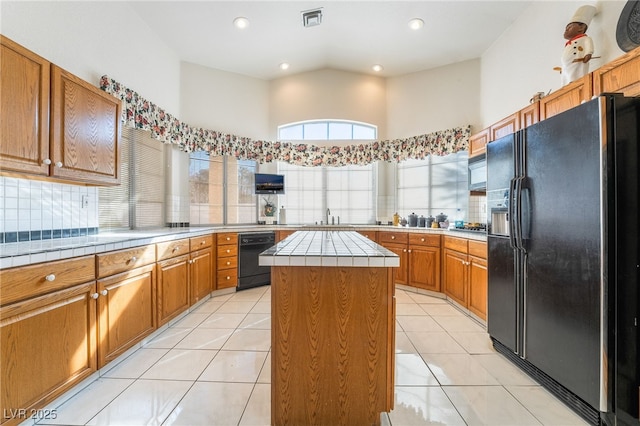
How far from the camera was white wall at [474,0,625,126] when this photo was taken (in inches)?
84.0

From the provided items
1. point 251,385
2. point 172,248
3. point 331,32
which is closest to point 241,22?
point 331,32

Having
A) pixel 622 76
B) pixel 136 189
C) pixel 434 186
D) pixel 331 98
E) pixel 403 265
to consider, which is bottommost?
pixel 403 265

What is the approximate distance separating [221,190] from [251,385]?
314 centimetres

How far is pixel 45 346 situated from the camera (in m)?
1.46

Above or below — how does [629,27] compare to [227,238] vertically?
above

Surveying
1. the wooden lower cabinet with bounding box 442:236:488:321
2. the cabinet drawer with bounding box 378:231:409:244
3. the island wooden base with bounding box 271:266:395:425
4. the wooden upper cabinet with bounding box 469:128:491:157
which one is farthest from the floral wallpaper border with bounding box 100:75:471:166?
the island wooden base with bounding box 271:266:395:425

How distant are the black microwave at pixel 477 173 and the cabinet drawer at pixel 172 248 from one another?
11.0 feet

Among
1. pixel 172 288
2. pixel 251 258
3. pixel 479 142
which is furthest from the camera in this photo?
pixel 251 258

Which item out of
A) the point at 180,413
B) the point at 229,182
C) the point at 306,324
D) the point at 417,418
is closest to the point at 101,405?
the point at 180,413

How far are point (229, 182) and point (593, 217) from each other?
4188 millimetres

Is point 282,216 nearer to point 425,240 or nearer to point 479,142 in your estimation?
point 425,240

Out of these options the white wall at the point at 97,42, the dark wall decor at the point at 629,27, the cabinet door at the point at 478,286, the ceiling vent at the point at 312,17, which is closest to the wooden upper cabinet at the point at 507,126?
the dark wall decor at the point at 629,27

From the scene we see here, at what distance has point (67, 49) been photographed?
2.25 meters

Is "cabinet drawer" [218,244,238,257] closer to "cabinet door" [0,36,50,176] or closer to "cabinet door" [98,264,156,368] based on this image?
"cabinet door" [98,264,156,368]
